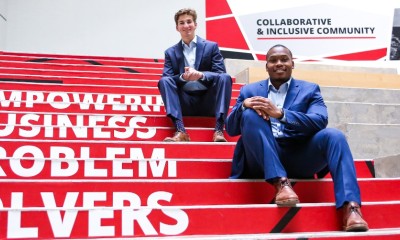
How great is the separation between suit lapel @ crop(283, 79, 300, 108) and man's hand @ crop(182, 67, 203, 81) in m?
0.59

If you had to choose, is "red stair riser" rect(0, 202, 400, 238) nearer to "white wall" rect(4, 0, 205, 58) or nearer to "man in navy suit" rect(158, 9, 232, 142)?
"man in navy suit" rect(158, 9, 232, 142)

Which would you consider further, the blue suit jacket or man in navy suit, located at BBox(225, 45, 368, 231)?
the blue suit jacket

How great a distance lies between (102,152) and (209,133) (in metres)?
0.65

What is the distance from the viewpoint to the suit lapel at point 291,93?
2.17 meters

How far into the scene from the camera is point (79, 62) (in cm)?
435

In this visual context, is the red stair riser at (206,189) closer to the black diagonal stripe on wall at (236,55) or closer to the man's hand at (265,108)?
the man's hand at (265,108)

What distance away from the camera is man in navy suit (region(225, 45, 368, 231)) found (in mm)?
1837

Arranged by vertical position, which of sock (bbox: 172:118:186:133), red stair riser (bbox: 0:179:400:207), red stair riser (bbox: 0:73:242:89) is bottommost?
red stair riser (bbox: 0:179:400:207)

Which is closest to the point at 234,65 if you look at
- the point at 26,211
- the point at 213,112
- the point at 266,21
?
the point at 266,21

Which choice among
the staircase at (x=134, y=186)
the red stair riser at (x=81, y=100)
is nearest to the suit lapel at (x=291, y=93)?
the staircase at (x=134, y=186)

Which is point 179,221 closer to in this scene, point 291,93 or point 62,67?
point 291,93

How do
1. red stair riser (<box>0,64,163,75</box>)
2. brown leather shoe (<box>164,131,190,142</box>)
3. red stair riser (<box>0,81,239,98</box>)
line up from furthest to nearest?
red stair riser (<box>0,64,163,75</box>) → red stair riser (<box>0,81,239,98</box>) → brown leather shoe (<box>164,131,190,142</box>)

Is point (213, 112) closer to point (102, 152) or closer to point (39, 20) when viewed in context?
point (102, 152)

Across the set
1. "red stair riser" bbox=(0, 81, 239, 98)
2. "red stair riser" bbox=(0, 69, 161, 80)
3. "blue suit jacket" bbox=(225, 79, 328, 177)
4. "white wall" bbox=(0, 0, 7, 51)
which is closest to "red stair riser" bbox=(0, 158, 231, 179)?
"blue suit jacket" bbox=(225, 79, 328, 177)
